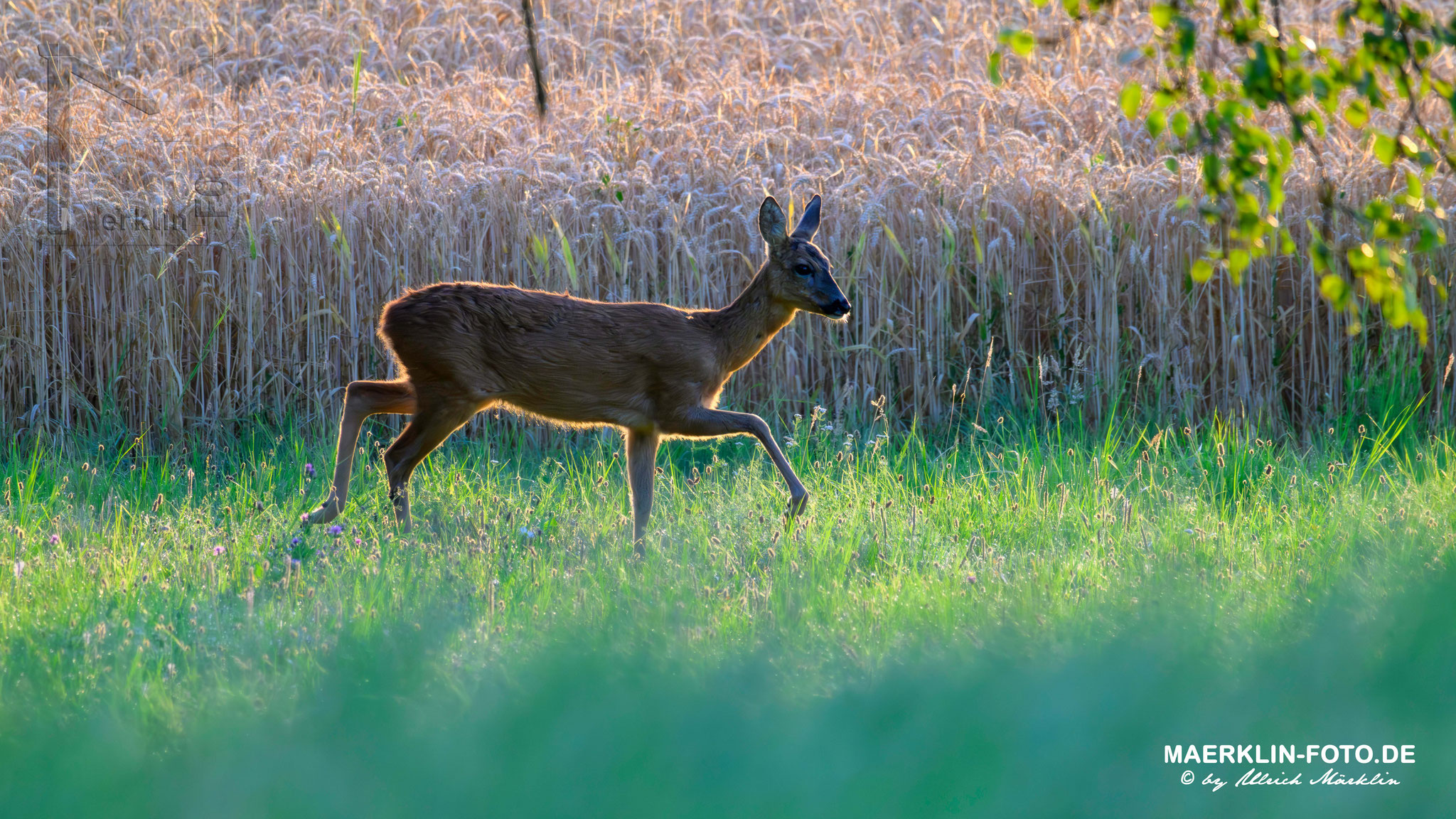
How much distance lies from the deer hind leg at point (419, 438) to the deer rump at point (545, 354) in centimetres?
5

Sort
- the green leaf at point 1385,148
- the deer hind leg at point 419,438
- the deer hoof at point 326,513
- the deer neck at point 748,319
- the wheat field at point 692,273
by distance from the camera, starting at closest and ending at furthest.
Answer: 1. the green leaf at point 1385,148
2. the deer hoof at point 326,513
3. the deer hind leg at point 419,438
4. the deer neck at point 748,319
5. the wheat field at point 692,273

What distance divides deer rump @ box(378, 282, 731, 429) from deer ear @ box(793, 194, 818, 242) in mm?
702

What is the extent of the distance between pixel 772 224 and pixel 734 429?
945 mm

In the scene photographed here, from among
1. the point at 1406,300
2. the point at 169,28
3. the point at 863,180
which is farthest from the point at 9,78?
the point at 1406,300

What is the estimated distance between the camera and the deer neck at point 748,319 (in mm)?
5680

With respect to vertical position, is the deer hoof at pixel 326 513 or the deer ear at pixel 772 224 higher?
the deer ear at pixel 772 224

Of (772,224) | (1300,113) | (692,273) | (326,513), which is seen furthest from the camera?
(692,273)

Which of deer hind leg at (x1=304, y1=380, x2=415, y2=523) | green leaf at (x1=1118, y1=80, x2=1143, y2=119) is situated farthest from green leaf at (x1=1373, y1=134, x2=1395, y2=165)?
deer hind leg at (x1=304, y1=380, x2=415, y2=523)

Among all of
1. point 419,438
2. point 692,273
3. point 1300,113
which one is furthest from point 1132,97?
point 692,273

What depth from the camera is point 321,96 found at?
35.5 feet

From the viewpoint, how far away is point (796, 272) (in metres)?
5.61

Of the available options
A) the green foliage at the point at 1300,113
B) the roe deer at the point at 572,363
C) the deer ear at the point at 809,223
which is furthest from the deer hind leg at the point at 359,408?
the green foliage at the point at 1300,113

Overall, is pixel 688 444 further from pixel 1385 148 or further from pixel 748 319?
pixel 1385 148

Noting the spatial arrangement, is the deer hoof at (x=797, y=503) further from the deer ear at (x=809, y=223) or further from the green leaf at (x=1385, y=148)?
the green leaf at (x=1385, y=148)
